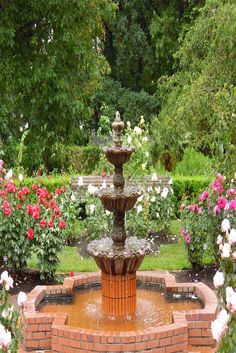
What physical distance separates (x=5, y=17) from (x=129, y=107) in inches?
550

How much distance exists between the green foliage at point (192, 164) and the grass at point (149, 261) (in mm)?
4143

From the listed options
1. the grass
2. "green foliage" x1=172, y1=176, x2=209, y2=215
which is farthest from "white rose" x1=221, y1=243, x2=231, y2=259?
"green foliage" x1=172, y1=176, x2=209, y2=215

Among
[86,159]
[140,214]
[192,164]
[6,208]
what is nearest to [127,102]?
[86,159]

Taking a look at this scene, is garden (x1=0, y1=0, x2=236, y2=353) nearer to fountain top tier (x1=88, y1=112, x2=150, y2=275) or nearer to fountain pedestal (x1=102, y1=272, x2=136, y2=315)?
fountain top tier (x1=88, y1=112, x2=150, y2=275)

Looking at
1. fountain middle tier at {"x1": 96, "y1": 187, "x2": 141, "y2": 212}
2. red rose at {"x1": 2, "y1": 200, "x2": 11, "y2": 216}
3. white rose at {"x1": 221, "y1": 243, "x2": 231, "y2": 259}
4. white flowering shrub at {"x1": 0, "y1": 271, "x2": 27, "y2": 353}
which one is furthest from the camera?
red rose at {"x1": 2, "y1": 200, "x2": 11, "y2": 216}

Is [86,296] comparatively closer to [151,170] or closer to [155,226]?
[155,226]

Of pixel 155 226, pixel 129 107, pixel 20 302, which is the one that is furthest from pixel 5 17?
pixel 129 107

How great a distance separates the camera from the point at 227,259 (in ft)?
15.9

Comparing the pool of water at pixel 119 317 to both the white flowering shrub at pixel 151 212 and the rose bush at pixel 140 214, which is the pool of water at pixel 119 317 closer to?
the rose bush at pixel 140 214

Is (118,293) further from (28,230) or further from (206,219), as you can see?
(206,219)

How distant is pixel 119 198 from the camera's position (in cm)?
686

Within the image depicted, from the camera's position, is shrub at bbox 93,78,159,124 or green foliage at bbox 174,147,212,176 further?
shrub at bbox 93,78,159,124

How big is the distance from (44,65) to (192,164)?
431cm

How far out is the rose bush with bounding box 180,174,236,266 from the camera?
9.51 metres
